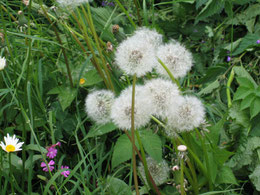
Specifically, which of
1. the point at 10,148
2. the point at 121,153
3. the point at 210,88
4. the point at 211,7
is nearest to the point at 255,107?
the point at 210,88

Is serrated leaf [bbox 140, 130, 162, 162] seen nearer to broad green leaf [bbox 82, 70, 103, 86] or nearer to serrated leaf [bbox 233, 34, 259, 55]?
broad green leaf [bbox 82, 70, 103, 86]

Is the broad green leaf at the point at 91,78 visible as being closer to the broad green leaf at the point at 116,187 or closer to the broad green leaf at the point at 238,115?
the broad green leaf at the point at 116,187

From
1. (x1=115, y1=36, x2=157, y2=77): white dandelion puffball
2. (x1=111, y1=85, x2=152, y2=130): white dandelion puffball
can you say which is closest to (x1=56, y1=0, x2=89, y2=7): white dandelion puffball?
(x1=115, y1=36, x2=157, y2=77): white dandelion puffball

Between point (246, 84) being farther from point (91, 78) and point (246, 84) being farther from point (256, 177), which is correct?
point (91, 78)

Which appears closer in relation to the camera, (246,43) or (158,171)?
(158,171)

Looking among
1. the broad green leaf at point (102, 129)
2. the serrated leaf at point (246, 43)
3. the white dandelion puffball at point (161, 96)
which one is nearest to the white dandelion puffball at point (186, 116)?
the white dandelion puffball at point (161, 96)

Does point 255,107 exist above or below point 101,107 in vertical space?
below

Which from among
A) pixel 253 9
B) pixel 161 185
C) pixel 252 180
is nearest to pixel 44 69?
pixel 161 185

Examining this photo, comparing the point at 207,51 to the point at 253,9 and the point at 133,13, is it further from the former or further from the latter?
the point at 133,13
